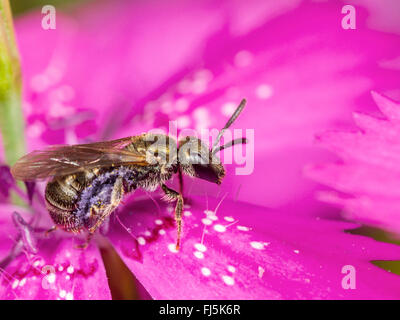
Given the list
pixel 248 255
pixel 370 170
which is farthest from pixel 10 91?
pixel 370 170

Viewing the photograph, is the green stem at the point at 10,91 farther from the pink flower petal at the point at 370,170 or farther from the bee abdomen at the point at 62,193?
the pink flower petal at the point at 370,170

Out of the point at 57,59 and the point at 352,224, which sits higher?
the point at 57,59

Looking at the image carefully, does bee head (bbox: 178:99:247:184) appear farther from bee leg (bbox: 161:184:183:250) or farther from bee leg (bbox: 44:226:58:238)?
bee leg (bbox: 44:226:58:238)

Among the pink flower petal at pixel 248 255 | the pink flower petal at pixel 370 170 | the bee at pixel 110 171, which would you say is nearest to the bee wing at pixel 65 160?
the bee at pixel 110 171

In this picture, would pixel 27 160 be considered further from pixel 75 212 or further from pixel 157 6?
pixel 157 6

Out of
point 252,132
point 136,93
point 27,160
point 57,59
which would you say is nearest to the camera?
point 27,160
